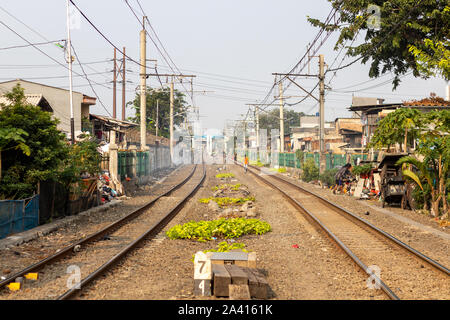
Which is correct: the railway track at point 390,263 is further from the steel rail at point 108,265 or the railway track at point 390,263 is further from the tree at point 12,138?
the tree at point 12,138

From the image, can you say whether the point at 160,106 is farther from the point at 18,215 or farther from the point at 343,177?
the point at 18,215

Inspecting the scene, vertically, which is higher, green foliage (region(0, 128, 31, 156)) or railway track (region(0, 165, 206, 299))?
green foliage (region(0, 128, 31, 156))

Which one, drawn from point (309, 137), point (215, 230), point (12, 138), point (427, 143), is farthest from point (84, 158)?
point (309, 137)

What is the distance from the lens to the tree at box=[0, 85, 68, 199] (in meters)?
12.9

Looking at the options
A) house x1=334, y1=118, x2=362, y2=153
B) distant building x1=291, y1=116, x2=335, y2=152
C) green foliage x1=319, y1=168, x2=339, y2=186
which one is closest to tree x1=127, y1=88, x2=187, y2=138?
distant building x1=291, y1=116, x2=335, y2=152

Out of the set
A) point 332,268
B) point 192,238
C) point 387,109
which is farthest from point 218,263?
point 387,109

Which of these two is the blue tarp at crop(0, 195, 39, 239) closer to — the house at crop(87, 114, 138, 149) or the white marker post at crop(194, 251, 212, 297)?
the white marker post at crop(194, 251, 212, 297)

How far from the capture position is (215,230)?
12.1 m

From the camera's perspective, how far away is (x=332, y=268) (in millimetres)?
8727
